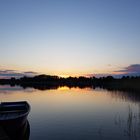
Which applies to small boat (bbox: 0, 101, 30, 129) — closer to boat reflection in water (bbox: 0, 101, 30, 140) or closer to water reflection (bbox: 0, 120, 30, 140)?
boat reflection in water (bbox: 0, 101, 30, 140)

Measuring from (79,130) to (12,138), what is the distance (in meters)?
5.22

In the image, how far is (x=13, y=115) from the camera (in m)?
17.7

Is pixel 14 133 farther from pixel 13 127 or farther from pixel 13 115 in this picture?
pixel 13 115

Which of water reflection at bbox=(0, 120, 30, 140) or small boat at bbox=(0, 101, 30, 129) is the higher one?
small boat at bbox=(0, 101, 30, 129)

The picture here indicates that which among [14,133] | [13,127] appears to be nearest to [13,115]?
[14,133]

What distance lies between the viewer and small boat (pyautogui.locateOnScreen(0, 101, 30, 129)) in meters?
13.7

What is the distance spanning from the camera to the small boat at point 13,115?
538 inches

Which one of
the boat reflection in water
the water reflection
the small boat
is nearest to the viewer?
the water reflection

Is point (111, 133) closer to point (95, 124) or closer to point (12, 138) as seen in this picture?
point (95, 124)

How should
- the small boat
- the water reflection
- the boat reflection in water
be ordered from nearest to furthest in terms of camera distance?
the water reflection, the boat reflection in water, the small boat

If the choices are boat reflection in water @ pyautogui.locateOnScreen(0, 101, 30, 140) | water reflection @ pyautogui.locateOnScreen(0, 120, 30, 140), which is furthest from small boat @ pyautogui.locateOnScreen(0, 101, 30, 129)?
water reflection @ pyautogui.locateOnScreen(0, 120, 30, 140)

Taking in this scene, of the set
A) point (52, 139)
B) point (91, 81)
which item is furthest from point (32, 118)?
point (91, 81)

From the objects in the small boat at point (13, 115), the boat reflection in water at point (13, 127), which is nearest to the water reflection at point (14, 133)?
the boat reflection in water at point (13, 127)

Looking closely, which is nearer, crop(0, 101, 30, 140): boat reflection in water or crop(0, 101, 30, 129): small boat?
crop(0, 101, 30, 140): boat reflection in water
